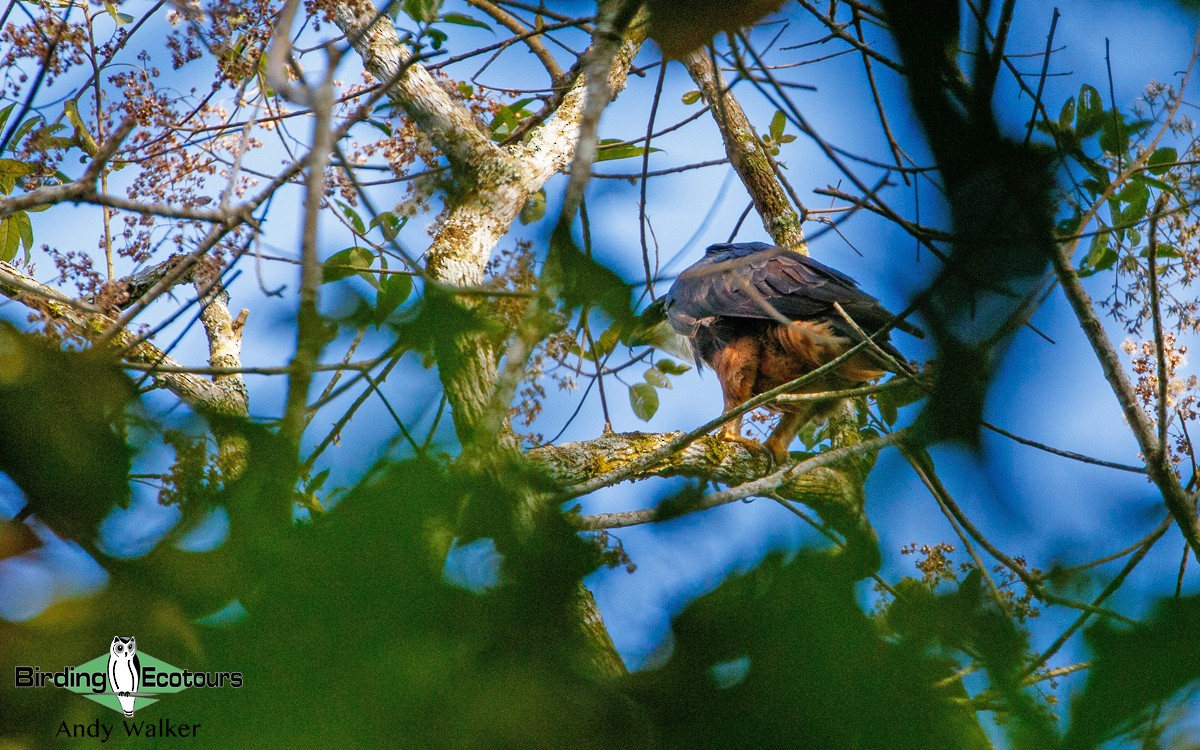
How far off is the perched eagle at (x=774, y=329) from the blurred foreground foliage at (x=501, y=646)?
2346 mm

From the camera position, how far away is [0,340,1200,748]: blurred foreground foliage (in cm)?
36

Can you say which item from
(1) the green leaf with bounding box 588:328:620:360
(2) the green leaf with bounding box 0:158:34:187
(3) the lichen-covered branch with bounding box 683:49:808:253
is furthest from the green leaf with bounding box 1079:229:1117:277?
(3) the lichen-covered branch with bounding box 683:49:808:253

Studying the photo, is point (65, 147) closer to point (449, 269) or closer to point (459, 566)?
point (449, 269)

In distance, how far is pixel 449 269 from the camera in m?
1.21

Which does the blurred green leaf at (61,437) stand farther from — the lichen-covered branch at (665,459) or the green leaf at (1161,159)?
the lichen-covered branch at (665,459)

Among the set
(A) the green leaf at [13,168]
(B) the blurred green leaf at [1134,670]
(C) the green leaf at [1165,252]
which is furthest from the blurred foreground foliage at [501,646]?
(A) the green leaf at [13,168]

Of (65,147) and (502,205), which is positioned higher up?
(65,147)

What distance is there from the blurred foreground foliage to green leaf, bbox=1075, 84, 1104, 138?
27 centimetres

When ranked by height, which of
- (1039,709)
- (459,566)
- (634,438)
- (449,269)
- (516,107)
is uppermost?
(516,107)

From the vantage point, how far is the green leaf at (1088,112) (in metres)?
0.50

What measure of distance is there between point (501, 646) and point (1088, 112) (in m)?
0.44

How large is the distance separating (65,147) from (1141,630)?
2011 mm

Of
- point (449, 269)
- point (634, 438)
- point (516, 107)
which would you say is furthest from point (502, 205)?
point (516, 107)

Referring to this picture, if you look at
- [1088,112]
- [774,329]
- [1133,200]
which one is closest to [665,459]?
[774,329]
